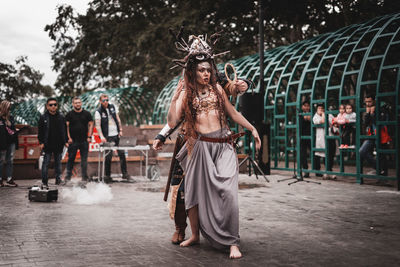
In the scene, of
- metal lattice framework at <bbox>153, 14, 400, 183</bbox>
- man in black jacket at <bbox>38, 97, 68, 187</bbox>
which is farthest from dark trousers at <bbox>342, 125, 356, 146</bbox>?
man in black jacket at <bbox>38, 97, 68, 187</bbox>

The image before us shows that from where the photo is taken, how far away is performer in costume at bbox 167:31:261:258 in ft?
15.5

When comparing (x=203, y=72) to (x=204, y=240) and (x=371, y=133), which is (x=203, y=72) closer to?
(x=204, y=240)

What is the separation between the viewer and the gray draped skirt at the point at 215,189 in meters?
4.71

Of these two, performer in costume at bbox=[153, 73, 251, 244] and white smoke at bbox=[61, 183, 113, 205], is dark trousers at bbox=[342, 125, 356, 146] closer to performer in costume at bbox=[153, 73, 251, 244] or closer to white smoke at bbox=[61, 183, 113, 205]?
white smoke at bbox=[61, 183, 113, 205]

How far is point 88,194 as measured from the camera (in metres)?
9.88

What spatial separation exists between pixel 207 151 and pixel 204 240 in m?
1.23

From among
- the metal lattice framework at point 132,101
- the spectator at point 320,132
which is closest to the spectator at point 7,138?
the spectator at point 320,132

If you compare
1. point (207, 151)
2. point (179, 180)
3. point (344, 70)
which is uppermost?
point (344, 70)

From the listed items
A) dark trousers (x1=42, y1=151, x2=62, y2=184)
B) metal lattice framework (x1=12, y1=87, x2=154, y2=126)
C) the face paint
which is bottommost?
dark trousers (x1=42, y1=151, x2=62, y2=184)

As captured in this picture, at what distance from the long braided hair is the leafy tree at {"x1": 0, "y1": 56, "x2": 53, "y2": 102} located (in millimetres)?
49948

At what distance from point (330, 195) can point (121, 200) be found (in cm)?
432

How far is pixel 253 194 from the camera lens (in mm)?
9805

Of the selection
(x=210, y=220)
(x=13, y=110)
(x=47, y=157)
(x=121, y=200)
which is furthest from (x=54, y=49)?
(x=210, y=220)

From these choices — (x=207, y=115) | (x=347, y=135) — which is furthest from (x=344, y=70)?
(x=207, y=115)
